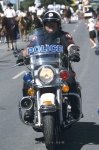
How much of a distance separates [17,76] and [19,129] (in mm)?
7428

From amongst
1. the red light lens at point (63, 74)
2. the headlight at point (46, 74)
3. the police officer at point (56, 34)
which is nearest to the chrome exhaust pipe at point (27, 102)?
the police officer at point (56, 34)

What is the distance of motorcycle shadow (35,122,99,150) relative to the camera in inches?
309

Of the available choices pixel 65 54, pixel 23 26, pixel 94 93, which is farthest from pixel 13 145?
pixel 23 26

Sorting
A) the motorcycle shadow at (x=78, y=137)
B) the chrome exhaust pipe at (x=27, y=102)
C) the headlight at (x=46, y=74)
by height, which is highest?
the headlight at (x=46, y=74)

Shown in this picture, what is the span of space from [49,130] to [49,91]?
22.0 inches

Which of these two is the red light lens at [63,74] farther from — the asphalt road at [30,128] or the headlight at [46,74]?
the asphalt road at [30,128]

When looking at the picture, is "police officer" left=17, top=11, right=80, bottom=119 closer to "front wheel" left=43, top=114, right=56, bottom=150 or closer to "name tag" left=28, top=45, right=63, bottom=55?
"name tag" left=28, top=45, right=63, bottom=55

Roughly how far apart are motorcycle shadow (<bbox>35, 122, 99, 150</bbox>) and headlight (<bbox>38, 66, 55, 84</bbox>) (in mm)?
871

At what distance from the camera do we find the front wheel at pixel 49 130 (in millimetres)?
7184

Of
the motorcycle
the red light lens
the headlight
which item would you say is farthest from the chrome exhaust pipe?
the red light lens

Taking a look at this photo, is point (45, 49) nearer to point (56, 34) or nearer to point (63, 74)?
point (63, 74)

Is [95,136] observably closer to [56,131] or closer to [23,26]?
[56,131]

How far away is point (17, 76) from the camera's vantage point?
16.5m

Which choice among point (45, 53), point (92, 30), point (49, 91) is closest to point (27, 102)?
point (49, 91)
